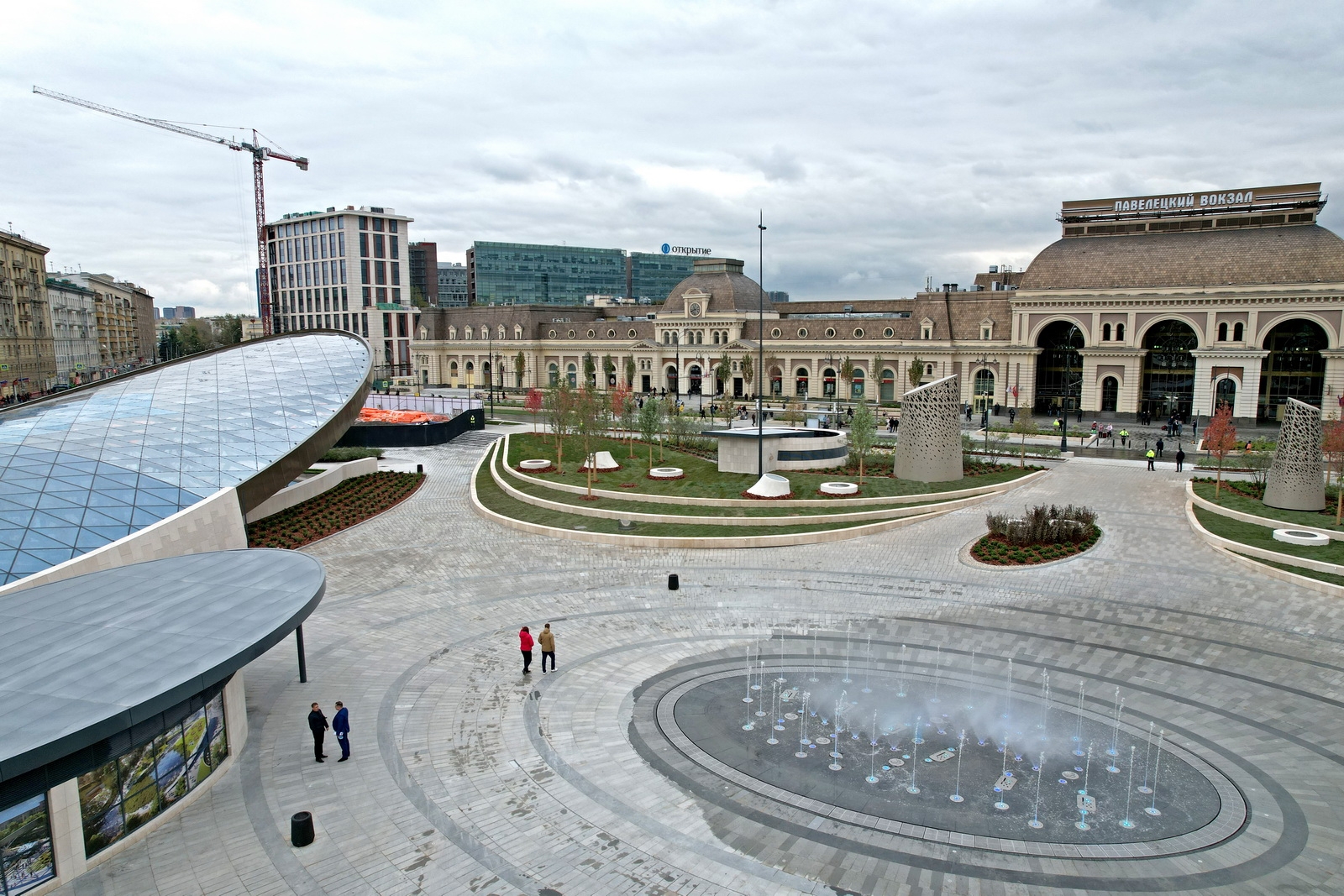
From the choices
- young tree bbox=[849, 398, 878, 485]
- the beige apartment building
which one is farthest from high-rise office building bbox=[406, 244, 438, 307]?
young tree bbox=[849, 398, 878, 485]

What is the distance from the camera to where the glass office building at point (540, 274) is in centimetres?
17812

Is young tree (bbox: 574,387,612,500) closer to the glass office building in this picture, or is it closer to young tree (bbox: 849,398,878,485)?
young tree (bbox: 849,398,878,485)

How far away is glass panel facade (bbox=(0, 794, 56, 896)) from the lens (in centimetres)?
1059

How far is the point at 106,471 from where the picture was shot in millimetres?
23266

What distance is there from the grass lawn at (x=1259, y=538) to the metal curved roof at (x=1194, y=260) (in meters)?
43.3

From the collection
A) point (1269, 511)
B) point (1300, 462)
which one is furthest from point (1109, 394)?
point (1269, 511)

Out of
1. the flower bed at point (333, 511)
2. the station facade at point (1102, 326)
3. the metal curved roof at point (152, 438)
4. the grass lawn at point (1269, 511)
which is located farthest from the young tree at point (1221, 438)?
the metal curved roof at point (152, 438)

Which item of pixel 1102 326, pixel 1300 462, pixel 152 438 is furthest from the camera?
pixel 1102 326

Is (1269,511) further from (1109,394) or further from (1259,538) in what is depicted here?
(1109,394)

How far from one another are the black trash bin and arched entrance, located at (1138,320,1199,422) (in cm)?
7257

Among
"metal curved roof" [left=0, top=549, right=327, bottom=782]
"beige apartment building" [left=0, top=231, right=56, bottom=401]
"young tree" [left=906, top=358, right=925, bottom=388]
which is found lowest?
"metal curved roof" [left=0, top=549, right=327, bottom=782]

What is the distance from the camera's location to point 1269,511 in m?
30.6

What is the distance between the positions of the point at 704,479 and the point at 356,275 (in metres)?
115

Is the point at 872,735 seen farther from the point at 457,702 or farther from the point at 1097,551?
the point at 1097,551
